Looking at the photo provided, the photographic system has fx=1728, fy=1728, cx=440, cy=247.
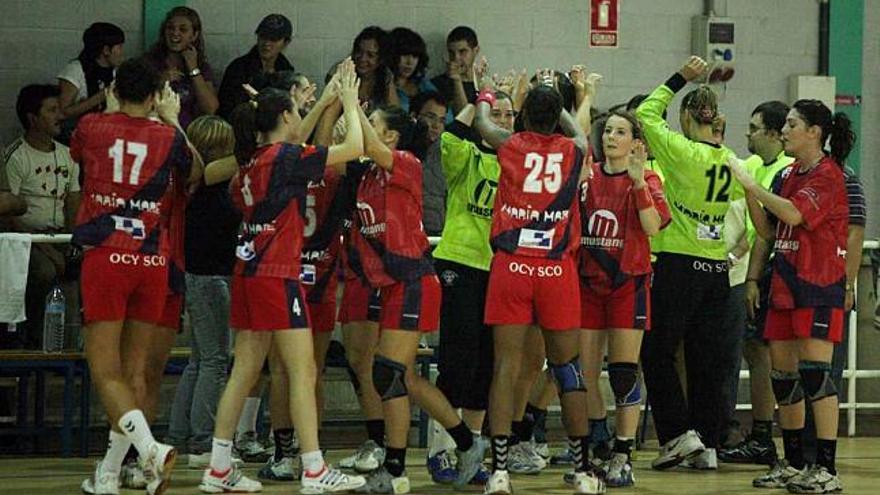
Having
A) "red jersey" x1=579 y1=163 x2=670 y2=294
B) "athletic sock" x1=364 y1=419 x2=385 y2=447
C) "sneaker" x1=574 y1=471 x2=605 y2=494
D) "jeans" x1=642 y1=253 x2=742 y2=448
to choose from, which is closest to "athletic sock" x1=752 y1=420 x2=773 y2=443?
"jeans" x1=642 y1=253 x2=742 y2=448

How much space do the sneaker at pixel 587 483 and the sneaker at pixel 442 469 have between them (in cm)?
68

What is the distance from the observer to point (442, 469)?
26.1 feet

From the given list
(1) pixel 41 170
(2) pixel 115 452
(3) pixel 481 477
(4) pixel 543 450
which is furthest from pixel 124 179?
(1) pixel 41 170

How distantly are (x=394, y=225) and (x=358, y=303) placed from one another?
505 millimetres

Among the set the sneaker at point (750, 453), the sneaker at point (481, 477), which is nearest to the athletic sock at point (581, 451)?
the sneaker at point (481, 477)

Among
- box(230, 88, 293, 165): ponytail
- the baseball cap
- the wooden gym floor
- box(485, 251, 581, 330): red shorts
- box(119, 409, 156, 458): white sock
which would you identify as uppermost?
the baseball cap

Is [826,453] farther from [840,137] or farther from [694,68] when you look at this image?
[694,68]

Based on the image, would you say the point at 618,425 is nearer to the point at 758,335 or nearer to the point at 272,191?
the point at 758,335

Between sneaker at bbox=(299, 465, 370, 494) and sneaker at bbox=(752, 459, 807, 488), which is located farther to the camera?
sneaker at bbox=(752, 459, 807, 488)

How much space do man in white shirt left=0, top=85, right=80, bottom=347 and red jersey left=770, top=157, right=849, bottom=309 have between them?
13.6 feet

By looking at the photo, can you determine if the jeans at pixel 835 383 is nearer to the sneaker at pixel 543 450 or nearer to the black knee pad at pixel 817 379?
the black knee pad at pixel 817 379

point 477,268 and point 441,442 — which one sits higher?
point 477,268

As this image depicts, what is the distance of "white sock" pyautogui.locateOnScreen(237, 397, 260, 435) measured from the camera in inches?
337

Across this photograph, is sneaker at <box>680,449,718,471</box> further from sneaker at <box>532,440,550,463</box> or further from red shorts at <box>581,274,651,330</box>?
red shorts at <box>581,274,651,330</box>
